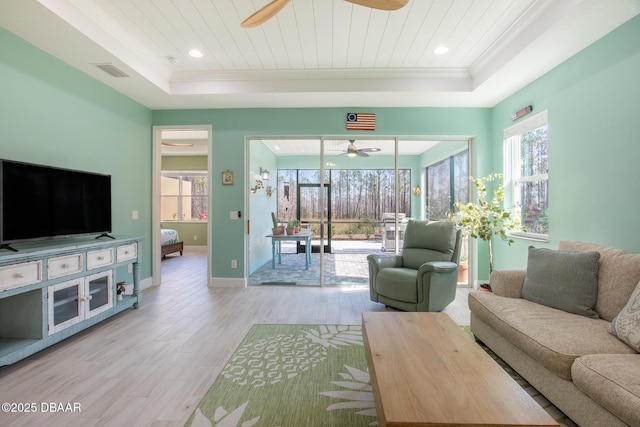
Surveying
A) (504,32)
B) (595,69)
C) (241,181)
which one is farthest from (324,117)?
(595,69)

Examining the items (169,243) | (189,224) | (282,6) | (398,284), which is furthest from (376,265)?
(189,224)

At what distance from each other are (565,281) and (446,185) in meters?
2.86

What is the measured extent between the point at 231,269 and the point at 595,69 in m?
4.72

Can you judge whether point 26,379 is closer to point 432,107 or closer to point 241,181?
point 241,181

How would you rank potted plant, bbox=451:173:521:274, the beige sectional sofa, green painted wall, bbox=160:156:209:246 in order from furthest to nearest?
green painted wall, bbox=160:156:209:246 < potted plant, bbox=451:173:521:274 < the beige sectional sofa

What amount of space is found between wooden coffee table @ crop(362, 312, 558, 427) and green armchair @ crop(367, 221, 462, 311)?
127 cm

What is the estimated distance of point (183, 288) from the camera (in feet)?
15.1

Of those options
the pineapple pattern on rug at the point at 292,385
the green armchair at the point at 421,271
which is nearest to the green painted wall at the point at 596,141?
the green armchair at the point at 421,271

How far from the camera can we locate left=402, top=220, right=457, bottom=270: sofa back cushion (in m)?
3.71

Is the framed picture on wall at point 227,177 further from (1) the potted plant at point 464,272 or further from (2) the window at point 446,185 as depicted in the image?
(1) the potted plant at point 464,272

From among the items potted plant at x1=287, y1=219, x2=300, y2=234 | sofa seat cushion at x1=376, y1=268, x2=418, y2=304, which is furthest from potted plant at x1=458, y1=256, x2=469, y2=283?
potted plant at x1=287, y1=219, x2=300, y2=234

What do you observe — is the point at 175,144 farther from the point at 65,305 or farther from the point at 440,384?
the point at 440,384

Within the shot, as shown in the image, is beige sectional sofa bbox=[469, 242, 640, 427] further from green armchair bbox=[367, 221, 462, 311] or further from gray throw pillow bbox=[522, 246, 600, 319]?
green armchair bbox=[367, 221, 462, 311]

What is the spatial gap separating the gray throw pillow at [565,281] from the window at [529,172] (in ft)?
4.33
